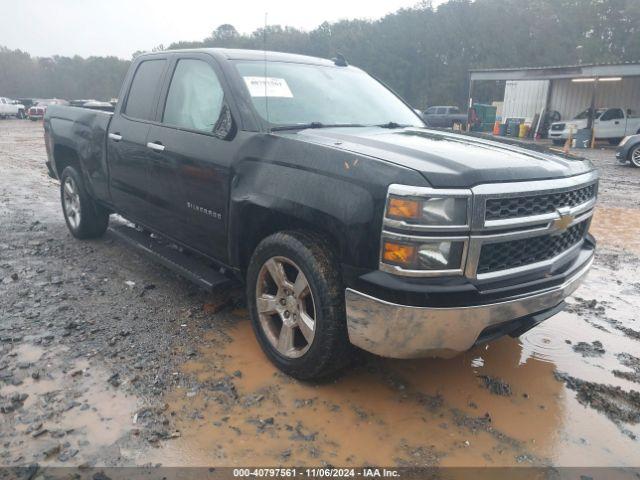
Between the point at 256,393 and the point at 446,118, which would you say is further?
the point at 446,118

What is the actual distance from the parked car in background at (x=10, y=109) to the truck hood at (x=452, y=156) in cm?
4229

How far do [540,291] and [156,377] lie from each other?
225 centimetres

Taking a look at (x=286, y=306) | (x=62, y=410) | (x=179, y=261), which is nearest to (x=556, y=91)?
(x=179, y=261)

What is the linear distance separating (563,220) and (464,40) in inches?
2441

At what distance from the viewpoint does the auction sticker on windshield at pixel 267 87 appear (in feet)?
11.0

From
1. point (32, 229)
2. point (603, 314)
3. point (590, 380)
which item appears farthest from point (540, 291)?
point (32, 229)

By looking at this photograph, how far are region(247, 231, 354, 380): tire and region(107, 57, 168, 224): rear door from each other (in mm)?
1374

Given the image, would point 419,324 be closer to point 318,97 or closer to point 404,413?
point 404,413

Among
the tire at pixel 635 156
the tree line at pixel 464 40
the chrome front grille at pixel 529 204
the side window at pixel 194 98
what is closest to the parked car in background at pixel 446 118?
the tree line at pixel 464 40

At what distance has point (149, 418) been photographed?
2668 mm

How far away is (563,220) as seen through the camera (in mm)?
2701

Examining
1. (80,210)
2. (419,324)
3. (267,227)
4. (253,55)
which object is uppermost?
(253,55)

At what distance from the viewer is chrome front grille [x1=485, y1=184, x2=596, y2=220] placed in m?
2.42

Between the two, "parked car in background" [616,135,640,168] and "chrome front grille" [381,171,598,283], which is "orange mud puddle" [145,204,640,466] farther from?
"parked car in background" [616,135,640,168]
